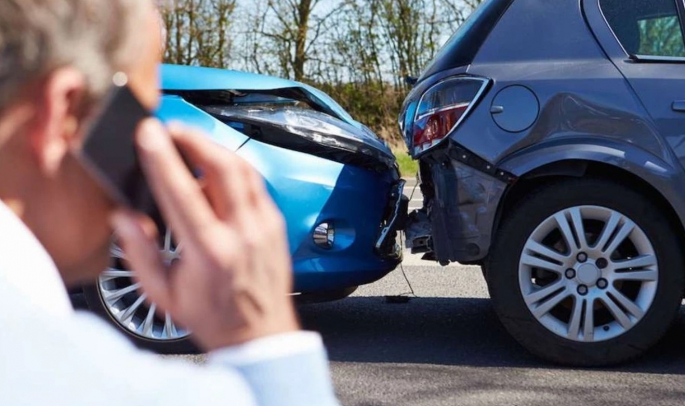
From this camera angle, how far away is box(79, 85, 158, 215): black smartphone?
75 cm

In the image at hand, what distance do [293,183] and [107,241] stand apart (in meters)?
3.58

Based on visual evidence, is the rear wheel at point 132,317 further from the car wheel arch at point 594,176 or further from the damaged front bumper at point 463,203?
the car wheel arch at point 594,176

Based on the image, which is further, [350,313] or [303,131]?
[350,313]

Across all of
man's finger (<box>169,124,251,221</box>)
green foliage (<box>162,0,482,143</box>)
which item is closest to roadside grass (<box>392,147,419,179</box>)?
green foliage (<box>162,0,482,143</box>)

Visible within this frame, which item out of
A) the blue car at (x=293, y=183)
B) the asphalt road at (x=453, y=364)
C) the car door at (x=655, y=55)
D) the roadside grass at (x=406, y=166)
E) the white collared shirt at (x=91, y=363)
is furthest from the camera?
the roadside grass at (x=406, y=166)

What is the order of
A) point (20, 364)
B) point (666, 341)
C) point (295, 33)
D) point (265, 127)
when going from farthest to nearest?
point (295, 33) < point (666, 341) < point (265, 127) < point (20, 364)

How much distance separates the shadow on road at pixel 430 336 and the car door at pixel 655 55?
1004 mm

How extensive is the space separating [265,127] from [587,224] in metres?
1.39

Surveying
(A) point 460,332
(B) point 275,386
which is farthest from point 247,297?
(A) point 460,332

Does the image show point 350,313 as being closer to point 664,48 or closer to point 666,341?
point 666,341

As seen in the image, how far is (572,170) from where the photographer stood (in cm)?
425

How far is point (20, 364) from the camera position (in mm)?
682

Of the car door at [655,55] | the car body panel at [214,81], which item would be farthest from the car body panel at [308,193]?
the car door at [655,55]

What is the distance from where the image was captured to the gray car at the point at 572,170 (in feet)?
13.7
